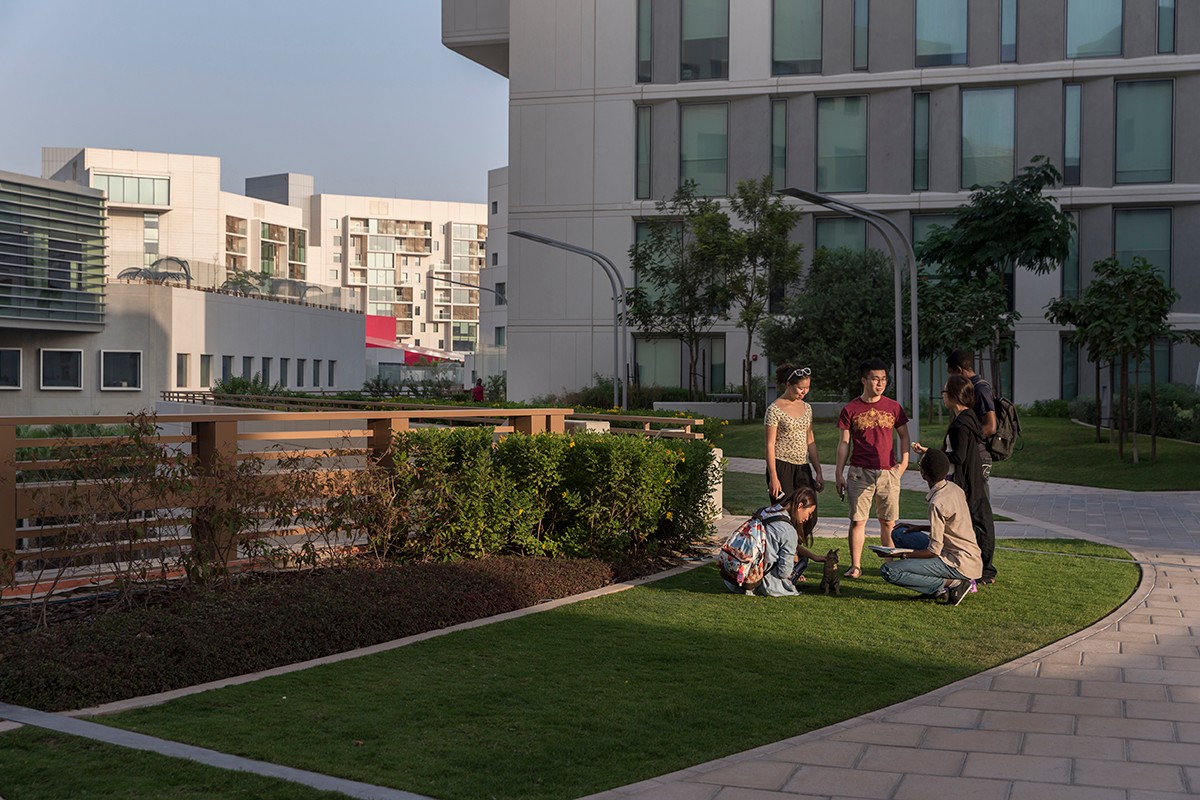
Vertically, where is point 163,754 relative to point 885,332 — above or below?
below

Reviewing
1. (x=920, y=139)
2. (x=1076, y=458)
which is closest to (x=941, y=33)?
(x=920, y=139)

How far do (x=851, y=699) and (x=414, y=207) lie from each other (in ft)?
505

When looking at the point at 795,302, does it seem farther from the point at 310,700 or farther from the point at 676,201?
the point at 310,700

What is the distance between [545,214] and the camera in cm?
4447

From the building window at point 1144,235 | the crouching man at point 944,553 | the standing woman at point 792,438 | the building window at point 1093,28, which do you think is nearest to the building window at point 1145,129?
the building window at point 1144,235

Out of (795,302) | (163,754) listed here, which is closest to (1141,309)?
(795,302)

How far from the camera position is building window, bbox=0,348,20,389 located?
47.1m

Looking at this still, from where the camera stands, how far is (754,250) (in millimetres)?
37781

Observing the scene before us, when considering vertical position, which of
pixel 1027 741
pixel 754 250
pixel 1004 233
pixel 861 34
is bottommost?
pixel 1027 741

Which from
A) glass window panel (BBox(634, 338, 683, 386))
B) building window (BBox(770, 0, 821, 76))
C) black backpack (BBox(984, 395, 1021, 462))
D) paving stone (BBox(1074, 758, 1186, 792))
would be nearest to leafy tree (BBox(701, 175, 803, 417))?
glass window panel (BBox(634, 338, 683, 386))

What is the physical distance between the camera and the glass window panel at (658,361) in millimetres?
44188

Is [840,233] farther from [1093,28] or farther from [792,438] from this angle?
[792,438]

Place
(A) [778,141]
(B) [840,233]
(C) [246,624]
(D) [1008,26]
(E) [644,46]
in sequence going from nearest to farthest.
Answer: (C) [246,624] → (D) [1008,26] → (B) [840,233] → (A) [778,141] → (E) [644,46]

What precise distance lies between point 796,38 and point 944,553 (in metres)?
35.0
